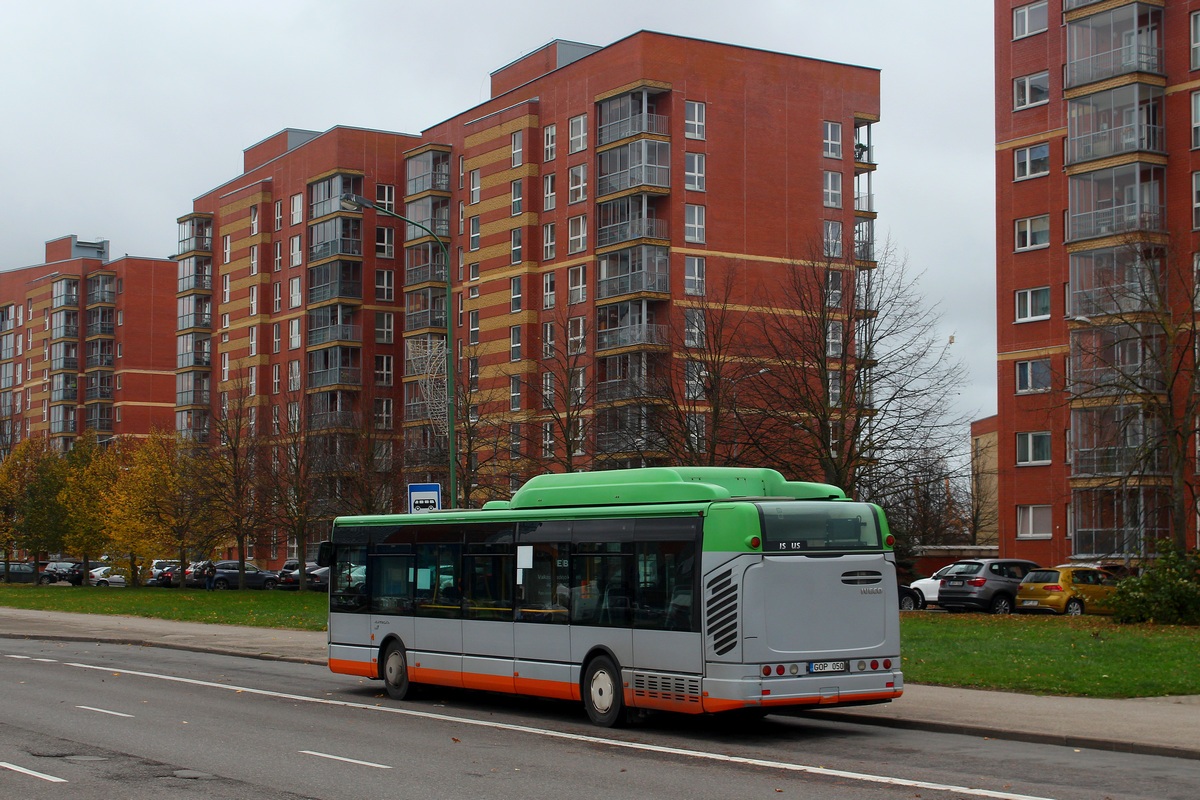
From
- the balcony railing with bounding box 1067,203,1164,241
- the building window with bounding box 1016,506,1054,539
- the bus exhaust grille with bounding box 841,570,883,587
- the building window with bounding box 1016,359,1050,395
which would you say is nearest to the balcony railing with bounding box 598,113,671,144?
the building window with bounding box 1016,359,1050,395

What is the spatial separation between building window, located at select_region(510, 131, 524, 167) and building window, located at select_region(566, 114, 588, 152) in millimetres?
3314

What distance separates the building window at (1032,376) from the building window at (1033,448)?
171cm

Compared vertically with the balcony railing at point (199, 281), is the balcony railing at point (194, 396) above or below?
below

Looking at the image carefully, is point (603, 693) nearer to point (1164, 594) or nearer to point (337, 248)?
point (1164, 594)

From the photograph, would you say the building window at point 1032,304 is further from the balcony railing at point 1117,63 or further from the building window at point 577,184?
the building window at point 577,184

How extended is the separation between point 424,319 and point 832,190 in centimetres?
2496

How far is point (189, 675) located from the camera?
2217 cm

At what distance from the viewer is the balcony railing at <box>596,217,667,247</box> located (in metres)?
61.0

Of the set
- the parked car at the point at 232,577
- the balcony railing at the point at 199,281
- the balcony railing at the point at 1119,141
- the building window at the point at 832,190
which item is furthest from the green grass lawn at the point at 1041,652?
the balcony railing at the point at 199,281

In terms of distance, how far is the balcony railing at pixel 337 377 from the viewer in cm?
7869

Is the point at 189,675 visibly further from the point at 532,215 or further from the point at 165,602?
the point at 532,215

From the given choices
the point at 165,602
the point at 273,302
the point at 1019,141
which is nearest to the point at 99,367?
the point at 273,302

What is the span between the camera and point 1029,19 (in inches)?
2064

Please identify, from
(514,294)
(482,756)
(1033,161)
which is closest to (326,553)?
(482,756)
